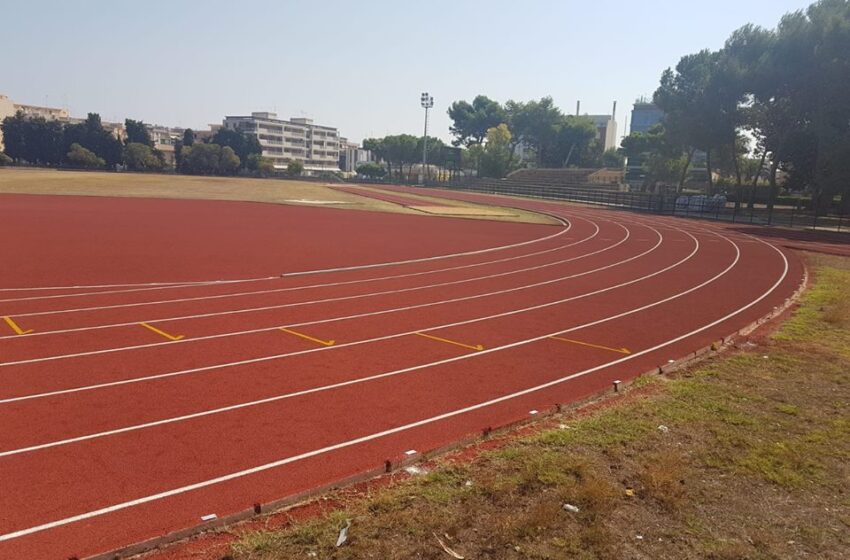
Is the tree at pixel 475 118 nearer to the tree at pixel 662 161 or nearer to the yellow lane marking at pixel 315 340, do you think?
the tree at pixel 662 161

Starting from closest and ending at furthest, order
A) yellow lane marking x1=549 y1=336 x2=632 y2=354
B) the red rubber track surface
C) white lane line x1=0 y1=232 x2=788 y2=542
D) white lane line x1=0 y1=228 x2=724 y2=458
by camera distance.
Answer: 1. white lane line x1=0 y1=232 x2=788 y2=542
2. the red rubber track surface
3. white lane line x1=0 y1=228 x2=724 y2=458
4. yellow lane marking x1=549 y1=336 x2=632 y2=354

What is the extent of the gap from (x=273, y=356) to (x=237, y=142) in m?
112

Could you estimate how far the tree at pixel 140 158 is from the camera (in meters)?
97.2

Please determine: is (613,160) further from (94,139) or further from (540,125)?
(94,139)

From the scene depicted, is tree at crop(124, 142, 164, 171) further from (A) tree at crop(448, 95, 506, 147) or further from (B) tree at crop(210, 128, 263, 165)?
(A) tree at crop(448, 95, 506, 147)

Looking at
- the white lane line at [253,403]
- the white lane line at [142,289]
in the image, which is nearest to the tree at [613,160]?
the white lane line at [142,289]

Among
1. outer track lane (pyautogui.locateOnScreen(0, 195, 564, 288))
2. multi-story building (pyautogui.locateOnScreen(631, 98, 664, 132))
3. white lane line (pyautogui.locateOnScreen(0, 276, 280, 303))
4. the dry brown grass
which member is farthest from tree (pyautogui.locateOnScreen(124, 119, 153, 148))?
multi-story building (pyautogui.locateOnScreen(631, 98, 664, 132))

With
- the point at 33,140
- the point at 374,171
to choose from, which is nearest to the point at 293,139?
the point at 374,171

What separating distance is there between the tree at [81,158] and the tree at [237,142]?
76.7 ft

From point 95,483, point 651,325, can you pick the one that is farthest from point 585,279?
point 95,483

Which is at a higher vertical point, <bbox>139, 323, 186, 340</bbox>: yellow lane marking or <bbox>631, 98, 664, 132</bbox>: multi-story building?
<bbox>631, 98, 664, 132</bbox>: multi-story building

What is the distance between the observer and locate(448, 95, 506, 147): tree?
13050 cm

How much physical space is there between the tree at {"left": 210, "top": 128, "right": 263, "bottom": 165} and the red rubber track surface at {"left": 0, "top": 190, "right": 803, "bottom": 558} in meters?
93.3

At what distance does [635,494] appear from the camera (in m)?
5.99
